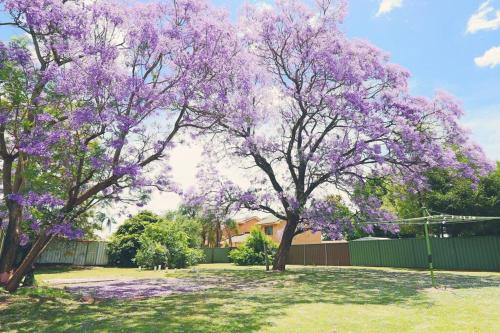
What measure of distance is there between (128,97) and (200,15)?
3.62m

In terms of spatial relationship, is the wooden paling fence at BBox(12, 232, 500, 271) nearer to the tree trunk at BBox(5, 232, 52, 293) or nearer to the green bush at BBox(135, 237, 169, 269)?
the green bush at BBox(135, 237, 169, 269)

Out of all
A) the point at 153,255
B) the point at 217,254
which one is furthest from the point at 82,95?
the point at 217,254

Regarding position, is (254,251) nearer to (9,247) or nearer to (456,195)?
(456,195)

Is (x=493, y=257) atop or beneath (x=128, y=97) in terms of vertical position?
beneath

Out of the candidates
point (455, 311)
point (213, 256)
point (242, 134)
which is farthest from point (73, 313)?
point (213, 256)

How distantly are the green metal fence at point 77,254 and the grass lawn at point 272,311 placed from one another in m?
17.6

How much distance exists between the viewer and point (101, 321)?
24.4 feet

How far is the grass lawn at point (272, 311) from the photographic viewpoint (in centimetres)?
669

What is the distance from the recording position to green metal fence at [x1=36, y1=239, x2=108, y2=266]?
89.1 feet

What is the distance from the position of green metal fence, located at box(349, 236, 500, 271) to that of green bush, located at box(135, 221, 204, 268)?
40.8 ft

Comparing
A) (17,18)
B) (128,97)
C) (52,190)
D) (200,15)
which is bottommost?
(52,190)

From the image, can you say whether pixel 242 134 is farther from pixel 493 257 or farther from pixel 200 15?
pixel 493 257

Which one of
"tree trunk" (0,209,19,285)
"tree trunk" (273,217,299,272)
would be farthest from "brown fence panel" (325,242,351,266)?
"tree trunk" (0,209,19,285)

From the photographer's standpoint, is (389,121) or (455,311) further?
(389,121)
